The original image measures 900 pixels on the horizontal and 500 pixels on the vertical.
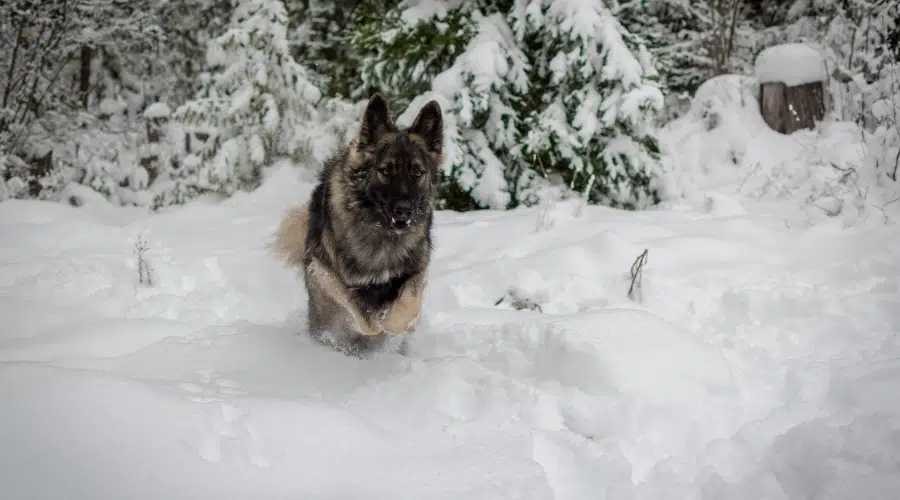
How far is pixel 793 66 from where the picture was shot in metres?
8.52

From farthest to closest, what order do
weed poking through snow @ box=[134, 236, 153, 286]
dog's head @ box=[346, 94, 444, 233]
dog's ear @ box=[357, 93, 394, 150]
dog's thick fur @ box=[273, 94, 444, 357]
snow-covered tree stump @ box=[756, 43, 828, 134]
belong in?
snow-covered tree stump @ box=[756, 43, 828, 134] → weed poking through snow @ box=[134, 236, 153, 286] → dog's ear @ box=[357, 93, 394, 150] → dog's thick fur @ box=[273, 94, 444, 357] → dog's head @ box=[346, 94, 444, 233]

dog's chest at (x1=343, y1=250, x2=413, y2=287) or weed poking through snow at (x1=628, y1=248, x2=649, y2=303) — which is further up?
dog's chest at (x1=343, y1=250, x2=413, y2=287)

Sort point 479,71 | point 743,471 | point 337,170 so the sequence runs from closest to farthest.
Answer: point 743,471 → point 337,170 → point 479,71

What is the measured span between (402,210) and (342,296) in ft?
2.52

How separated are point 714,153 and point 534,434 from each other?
7077 mm

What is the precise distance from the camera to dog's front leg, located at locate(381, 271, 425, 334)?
148 inches

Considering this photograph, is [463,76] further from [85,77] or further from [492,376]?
[85,77]

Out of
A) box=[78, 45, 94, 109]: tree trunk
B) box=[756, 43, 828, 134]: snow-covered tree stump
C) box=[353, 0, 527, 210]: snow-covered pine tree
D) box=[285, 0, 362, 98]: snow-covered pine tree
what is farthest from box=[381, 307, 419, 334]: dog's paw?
box=[78, 45, 94, 109]: tree trunk

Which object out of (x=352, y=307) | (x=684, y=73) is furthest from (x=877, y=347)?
(x=684, y=73)

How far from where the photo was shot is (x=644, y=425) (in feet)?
8.61

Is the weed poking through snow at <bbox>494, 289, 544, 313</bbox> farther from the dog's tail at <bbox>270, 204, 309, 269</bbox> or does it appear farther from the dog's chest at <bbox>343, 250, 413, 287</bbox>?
the dog's tail at <bbox>270, 204, 309, 269</bbox>

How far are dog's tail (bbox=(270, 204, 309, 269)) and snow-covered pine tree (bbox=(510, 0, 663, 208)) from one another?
295 centimetres

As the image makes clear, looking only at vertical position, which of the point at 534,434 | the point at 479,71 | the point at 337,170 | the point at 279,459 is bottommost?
the point at 534,434

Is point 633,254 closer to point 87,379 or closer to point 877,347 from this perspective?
point 877,347
